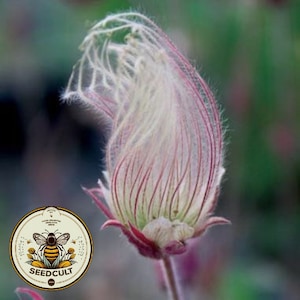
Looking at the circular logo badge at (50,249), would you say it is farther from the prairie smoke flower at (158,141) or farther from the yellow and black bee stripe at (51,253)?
the prairie smoke flower at (158,141)

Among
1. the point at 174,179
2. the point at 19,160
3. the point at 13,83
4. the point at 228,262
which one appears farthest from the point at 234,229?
the point at 174,179

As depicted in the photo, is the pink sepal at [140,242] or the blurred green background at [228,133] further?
the blurred green background at [228,133]

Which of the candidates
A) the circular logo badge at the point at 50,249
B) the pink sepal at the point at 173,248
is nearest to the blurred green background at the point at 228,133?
the circular logo badge at the point at 50,249

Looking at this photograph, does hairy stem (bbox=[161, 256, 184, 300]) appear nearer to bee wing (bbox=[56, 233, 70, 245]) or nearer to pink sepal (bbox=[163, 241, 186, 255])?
pink sepal (bbox=[163, 241, 186, 255])

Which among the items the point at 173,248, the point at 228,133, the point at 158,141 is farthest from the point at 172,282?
the point at 228,133

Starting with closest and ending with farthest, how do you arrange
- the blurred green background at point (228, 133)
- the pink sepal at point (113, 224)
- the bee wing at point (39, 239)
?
1. the pink sepal at point (113, 224)
2. the bee wing at point (39, 239)
3. the blurred green background at point (228, 133)
